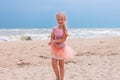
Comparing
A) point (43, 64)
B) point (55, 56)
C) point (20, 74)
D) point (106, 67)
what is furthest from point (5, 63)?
point (55, 56)

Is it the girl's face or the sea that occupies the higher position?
the girl's face

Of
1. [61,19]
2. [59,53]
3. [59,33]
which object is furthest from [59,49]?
[61,19]

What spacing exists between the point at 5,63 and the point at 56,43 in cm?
430

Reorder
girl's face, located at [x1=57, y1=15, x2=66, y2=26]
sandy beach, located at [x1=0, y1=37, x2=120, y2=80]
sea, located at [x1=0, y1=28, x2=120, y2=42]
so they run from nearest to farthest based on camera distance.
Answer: girl's face, located at [x1=57, y1=15, x2=66, y2=26]
sandy beach, located at [x1=0, y1=37, x2=120, y2=80]
sea, located at [x1=0, y1=28, x2=120, y2=42]

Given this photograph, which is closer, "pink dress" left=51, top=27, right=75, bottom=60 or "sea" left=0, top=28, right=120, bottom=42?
"pink dress" left=51, top=27, right=75, bottom=60

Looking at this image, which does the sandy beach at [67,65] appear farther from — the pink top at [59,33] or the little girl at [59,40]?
the pink top at [59,33]

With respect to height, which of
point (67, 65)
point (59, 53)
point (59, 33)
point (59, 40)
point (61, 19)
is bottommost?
point (67, 65)

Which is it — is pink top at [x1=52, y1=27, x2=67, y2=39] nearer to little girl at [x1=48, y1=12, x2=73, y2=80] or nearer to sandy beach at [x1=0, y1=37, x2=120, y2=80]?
little girl at [x1=48, y1=12, x2=73, y2=80]

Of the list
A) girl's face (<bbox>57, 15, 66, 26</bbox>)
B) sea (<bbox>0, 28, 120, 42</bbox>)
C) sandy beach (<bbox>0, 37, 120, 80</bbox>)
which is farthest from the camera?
sea (<bbox>0, 28, 120, 42</bbox>)

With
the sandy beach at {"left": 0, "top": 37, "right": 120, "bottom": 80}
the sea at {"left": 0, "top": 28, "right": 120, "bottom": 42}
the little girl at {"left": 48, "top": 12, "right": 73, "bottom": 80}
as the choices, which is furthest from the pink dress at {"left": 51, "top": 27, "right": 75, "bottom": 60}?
the sea at {"left": 0, "top": 28, "right": 120, "bottom": 42}

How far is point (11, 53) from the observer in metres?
13.9

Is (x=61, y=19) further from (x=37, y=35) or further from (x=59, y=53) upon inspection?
(x=37, y=35)

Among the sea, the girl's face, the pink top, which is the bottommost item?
the sea

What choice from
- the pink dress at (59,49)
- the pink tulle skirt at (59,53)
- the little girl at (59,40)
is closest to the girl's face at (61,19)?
the little girl at (59,40)
